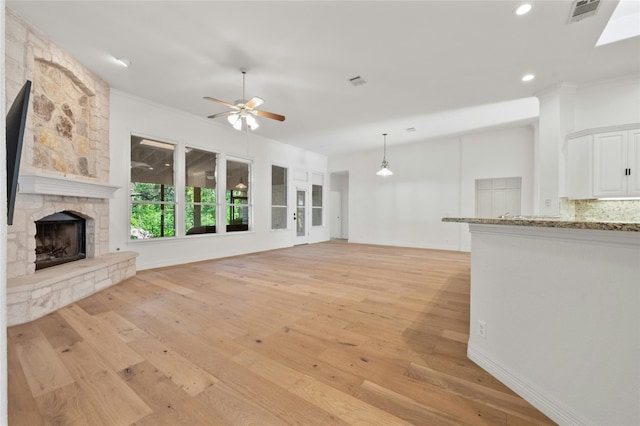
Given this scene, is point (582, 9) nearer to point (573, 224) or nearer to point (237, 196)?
point (573, 224)

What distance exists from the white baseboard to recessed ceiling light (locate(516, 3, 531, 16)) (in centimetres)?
329

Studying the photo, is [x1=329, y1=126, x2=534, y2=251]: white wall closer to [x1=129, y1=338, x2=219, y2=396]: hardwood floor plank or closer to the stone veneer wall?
the stone veneer wall

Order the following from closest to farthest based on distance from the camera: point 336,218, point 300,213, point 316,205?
point 300,213
point 316,205
point 336,218

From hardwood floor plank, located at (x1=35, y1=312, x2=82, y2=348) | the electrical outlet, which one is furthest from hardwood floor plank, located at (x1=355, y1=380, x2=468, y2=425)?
hardwood floor plank, located at (x1=35, y1=312, x2=82, y2=348)

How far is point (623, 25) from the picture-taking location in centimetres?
322

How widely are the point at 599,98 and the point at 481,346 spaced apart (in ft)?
16.1

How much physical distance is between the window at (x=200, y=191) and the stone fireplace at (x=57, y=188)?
148cm

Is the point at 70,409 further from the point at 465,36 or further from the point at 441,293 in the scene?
the point at 465,36

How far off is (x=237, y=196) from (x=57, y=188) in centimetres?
373

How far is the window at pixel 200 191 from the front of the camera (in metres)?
5.77

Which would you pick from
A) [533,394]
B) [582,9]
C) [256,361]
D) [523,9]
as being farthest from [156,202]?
[582,9]

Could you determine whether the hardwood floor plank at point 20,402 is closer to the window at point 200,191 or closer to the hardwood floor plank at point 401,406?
the hardwood floor plank at point 401,406

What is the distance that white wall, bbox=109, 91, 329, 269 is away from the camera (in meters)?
4.73

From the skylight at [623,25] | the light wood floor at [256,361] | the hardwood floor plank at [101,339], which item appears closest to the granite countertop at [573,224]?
the light wood floor at [256,361]
